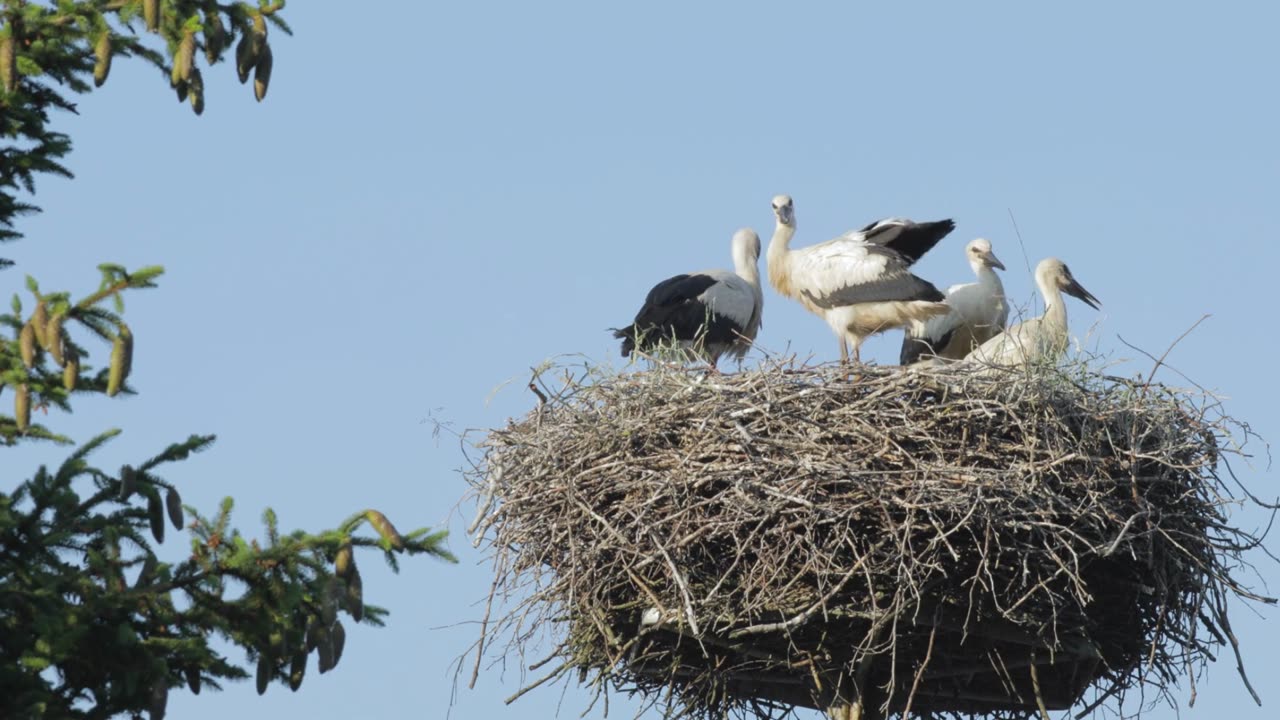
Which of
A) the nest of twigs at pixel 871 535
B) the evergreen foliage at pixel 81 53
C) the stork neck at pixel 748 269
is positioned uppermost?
the evergreen foliage at pixel 81 53

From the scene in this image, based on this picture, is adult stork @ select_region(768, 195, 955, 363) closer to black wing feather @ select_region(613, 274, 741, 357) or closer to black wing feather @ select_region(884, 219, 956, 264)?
black wing feather @ select_region(884, 219, 956, 264)

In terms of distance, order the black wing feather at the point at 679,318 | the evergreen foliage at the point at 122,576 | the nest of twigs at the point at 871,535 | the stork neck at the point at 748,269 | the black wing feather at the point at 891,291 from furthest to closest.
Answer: the stork neck at the point at 748,269 → the black wing feather at the point at 679,318 → the black wing feather at the point at 891,291 → the nest of twigs at the point at 871,535 → the evergreen foliage at the point at 122,576

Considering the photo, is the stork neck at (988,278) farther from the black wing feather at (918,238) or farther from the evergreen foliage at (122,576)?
the evergreen foliage at (122,576)

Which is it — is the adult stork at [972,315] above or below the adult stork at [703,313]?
below

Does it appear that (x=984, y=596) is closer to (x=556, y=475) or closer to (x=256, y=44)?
(x=556, y=475)

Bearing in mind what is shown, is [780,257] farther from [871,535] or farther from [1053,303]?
[871,535]

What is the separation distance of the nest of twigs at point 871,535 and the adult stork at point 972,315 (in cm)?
362

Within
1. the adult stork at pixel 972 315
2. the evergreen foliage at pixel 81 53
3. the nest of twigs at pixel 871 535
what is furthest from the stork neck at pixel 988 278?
the evergreen foliage at pixel 81 53

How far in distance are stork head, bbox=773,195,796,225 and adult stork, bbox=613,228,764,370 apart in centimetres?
53

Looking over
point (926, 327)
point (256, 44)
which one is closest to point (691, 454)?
point (256, 44)

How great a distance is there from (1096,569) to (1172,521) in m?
0.43

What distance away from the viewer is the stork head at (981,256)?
1267cm

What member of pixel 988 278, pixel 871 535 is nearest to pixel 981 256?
pixel 988 278

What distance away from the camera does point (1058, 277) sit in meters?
12.6
